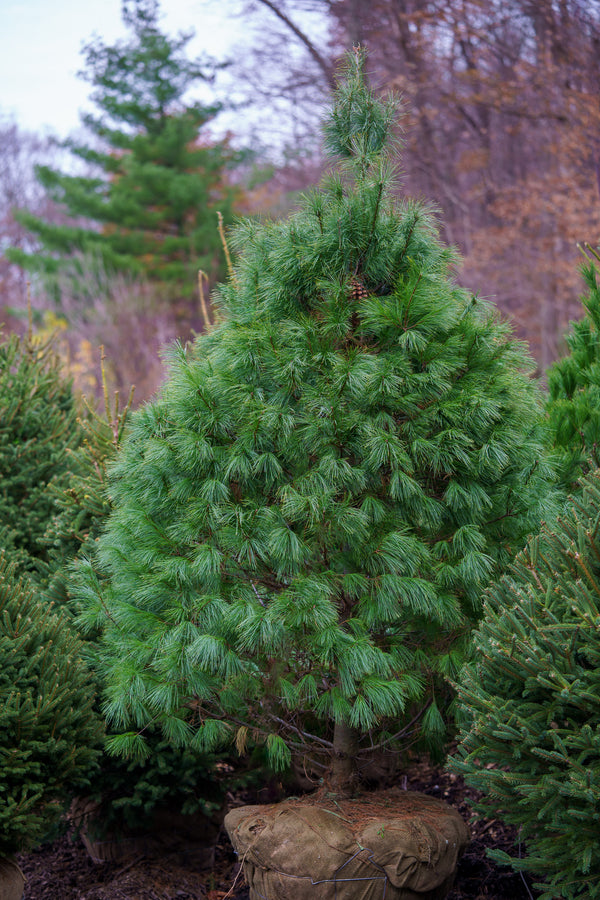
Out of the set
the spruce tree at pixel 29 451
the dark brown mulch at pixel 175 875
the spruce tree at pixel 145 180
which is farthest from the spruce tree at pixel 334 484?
the spruce tree at pixel 145 180

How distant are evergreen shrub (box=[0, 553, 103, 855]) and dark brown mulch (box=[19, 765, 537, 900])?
2.11 ft

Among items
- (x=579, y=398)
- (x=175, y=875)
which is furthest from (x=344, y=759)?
(x=579, y=398)

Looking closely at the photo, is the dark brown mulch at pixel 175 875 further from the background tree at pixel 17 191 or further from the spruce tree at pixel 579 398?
the background tree at pixel 17 191

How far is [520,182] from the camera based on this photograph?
506 inches

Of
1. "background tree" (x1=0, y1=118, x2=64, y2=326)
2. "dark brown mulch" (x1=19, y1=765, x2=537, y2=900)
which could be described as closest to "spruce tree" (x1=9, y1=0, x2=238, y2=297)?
"background tree" (x1=0, y1=118, x2=64, y2=326)

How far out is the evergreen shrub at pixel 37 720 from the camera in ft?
8.76

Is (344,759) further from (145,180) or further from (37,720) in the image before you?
(145,180)

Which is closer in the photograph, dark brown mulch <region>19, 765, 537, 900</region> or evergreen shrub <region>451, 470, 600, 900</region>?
evergreen shrub <region>451, 470, 600, 900</region>

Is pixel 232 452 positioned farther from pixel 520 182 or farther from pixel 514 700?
pixel 520 182

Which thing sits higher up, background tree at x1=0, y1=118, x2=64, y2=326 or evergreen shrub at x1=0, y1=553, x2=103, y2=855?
background tree at x1=0, y1=118, x2=64, y2=326

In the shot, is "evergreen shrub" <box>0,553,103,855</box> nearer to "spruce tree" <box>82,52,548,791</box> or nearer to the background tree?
"spruce tree" <box>82,52,548,791</box>

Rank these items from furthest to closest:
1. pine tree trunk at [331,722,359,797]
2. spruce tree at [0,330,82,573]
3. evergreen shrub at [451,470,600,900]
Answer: spruce tree at [0,330,82,573], pine tree trunk at [331,722,359,797], evergreen shrub at [451,470,600,900]

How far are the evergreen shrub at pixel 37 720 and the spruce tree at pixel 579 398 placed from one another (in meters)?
2.24

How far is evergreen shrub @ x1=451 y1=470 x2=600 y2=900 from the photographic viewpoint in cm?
203
